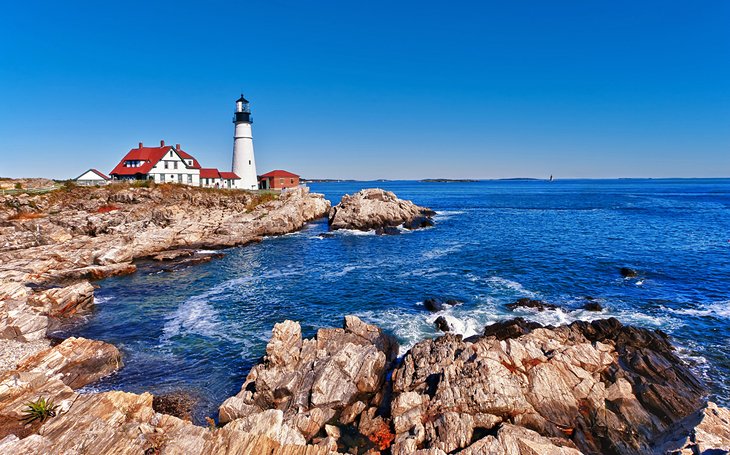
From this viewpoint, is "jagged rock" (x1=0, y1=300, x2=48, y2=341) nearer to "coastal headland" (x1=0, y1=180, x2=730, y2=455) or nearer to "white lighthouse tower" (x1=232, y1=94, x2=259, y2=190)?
"coastal headland" (x1=0, y1=180, x2=730, y2=455)

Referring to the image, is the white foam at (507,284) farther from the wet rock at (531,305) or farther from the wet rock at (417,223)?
the wet rock at (417,223)

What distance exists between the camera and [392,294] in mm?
32656

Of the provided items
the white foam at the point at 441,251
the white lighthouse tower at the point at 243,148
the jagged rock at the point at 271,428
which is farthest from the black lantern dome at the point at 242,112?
the jagged rock at the point at 271,428

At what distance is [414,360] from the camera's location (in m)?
18.5

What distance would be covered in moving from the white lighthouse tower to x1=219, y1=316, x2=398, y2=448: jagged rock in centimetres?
7087

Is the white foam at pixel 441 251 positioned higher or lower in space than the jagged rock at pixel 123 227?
lower

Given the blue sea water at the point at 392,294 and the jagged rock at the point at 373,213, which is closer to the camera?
the blue sea water at the point at 392,294

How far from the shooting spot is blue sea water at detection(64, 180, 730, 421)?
2159cm

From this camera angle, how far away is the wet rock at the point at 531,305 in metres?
27.8

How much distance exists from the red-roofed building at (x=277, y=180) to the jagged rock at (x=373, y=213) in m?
29.7

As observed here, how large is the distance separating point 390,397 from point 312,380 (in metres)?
3.69

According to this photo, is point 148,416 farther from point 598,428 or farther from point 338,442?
point 598,428

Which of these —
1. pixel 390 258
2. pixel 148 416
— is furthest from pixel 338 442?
pixel 390 258

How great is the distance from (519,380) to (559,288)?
19166mm
